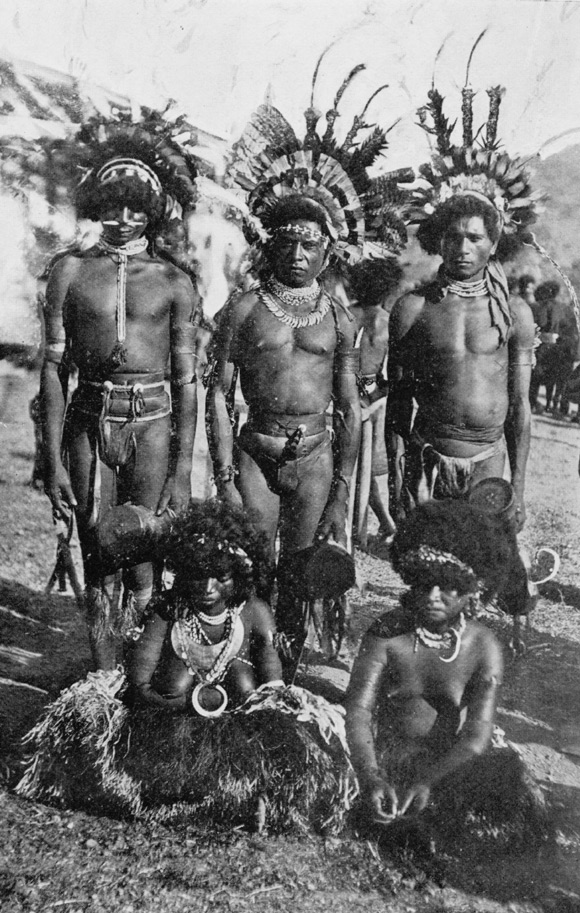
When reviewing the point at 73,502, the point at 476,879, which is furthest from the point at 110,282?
the point at 476,879

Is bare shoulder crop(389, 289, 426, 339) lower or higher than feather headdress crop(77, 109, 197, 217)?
lower

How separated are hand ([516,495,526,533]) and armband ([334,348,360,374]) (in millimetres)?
1092

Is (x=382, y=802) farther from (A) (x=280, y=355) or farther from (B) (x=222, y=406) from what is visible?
(A) (x=280, y=355)

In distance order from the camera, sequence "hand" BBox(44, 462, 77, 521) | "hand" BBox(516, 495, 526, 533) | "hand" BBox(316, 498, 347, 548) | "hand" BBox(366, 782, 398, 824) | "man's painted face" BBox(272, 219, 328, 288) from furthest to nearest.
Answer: "hand" BBox(516, 495, 526, 533) < "hand" BBox(316, 498, 347, 548) < "hand" BBox(44, 462, 77, 521) < "man's painted face" BBox(272, 219, 328, 288) < "hand" BBox(366, 782, 398, 824)

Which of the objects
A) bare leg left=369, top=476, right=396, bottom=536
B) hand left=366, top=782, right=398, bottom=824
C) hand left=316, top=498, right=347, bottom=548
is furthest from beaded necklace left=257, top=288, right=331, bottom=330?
hand left=366, top=782, right=398, bottom=824

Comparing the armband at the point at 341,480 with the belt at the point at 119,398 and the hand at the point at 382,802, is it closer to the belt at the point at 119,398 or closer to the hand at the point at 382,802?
the belt at the point at 119,398

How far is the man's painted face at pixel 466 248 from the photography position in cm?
407

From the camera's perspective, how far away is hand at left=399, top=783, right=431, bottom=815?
11.8 ft

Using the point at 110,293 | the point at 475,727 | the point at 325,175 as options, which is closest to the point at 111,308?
the point at 110,293

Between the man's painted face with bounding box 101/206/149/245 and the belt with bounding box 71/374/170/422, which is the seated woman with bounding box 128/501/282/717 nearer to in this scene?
→ the belt with bounding box 71/374/170/422

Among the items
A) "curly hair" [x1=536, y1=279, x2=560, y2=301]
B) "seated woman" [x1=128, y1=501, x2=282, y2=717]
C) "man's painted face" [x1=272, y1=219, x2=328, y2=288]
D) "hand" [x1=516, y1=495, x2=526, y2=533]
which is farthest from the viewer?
"curly hair" [x1=536, y1=279, x2=560, y2=301]

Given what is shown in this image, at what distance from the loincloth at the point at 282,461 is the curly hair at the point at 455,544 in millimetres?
548

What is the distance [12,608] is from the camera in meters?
5.02

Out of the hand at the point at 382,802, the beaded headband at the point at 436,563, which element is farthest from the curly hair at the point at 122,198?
the hand at the point at 382,802
